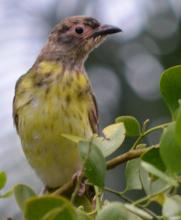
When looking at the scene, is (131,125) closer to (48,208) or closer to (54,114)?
(48,208)

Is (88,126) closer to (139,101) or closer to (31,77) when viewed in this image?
(31,77)

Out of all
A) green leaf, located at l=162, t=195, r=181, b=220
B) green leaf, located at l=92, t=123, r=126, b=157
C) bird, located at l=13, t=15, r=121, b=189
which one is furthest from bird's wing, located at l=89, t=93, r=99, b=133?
green leaf, located at l=162, t=195, r=181, b=220

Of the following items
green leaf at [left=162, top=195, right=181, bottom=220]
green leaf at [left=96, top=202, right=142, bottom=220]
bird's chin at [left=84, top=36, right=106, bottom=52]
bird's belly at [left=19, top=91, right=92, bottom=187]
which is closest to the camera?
green leaf at [left=162, top=195, right=181, bottom=220]

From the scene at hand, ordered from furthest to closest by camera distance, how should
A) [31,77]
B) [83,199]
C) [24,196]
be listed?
[31,77], [83,199], [24,196]

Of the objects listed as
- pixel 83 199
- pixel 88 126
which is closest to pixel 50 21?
pixel 88 126

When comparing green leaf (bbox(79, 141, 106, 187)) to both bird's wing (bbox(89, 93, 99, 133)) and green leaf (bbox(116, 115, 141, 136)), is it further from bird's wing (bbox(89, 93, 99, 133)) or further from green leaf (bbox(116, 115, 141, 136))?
bird's wing (bbox(89, 93, 99, 133))

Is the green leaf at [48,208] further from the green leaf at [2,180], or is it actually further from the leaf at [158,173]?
the green leaf at [2,180]

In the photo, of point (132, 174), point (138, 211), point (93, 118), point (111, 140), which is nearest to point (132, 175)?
point (132, 174)
